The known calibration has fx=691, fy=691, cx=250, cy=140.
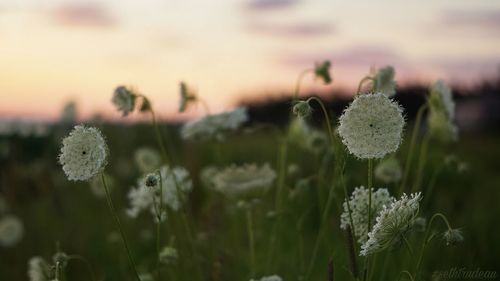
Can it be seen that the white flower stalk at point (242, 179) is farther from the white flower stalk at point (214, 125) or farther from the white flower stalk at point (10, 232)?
the white flower stalk at point (10, 232)

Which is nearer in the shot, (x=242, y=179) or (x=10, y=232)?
(x=242, y=179)

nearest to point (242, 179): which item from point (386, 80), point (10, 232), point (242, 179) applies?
point (242, 179)

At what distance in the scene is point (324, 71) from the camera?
7.52 ft

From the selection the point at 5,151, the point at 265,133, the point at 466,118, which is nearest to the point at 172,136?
the point at 265,133

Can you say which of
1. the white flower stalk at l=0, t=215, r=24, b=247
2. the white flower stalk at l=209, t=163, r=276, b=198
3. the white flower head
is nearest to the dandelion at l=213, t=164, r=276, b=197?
the white flower stalk at l=209, t=163, r=276, b=198

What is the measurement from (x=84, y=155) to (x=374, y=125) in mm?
668

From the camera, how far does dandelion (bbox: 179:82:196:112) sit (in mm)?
2559

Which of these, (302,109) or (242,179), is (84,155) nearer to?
(302,109)

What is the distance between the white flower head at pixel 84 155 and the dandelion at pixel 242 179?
79 cm

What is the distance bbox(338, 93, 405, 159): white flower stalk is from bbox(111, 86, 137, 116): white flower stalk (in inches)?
35.3

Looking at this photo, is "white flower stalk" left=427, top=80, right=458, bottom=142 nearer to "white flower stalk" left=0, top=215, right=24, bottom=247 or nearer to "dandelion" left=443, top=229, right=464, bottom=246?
"dandelion" left=443, top=229, right=464, bottom=246

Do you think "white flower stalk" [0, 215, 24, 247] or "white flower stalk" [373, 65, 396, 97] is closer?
"white flower stalk" [373, 65, 396, 97]

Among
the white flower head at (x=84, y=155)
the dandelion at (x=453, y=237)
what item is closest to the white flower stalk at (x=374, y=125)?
the dandelion at (x=453, y=237)

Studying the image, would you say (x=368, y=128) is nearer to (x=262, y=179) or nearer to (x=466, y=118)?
(x=262, y=179)
